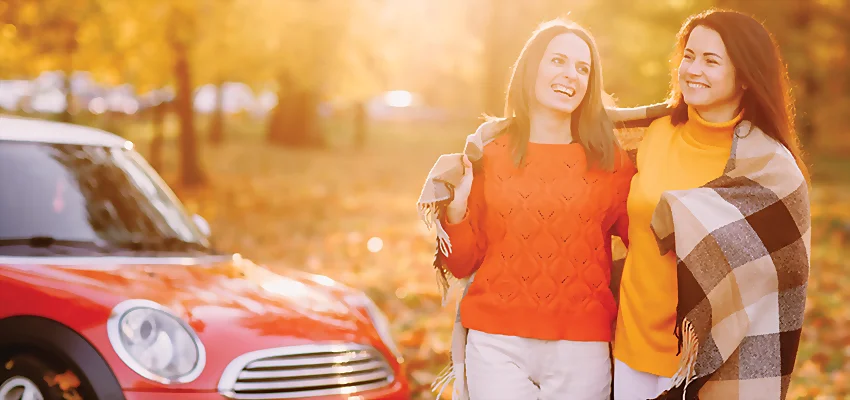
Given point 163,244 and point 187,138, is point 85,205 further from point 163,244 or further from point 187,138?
point 187,138

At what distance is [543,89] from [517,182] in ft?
1.21

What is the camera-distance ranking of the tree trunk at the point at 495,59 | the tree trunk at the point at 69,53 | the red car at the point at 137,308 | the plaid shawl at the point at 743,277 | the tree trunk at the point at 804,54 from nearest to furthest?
the plaid shawl at the point at 743,277 < the red car at the point at 137,308 < the tree trunk at the point at 69,53 < the tree trunk at the point at 495,59 < the tree trunk at the point at 804,54

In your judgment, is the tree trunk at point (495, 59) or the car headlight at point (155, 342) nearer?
the car headlight at point (155, 342)

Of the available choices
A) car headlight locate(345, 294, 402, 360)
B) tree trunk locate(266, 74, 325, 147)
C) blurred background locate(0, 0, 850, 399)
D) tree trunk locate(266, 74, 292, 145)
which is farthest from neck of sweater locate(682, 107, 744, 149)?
tree trunk locate(266, 74, 292, 145)

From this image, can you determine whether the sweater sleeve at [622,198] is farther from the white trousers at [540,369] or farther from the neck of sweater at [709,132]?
the white trousers at [540,369]

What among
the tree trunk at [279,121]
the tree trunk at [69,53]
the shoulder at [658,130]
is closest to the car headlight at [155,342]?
the shoulder at [658,130]

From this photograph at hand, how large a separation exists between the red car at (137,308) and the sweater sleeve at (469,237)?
2.83 feet

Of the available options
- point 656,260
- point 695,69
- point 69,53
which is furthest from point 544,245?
point 69,53

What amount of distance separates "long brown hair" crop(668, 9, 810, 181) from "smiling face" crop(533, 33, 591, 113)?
492mm

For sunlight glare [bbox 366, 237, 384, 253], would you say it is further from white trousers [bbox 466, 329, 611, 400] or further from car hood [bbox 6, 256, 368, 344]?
white trousers [bbox 466, 329, 611, 400]

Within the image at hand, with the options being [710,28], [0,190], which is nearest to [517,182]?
[710,28]

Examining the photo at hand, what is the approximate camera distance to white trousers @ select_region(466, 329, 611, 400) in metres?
3.73

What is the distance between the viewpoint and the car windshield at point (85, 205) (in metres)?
4.94

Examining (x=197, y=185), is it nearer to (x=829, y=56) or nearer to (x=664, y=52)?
(x=664, y=52)
